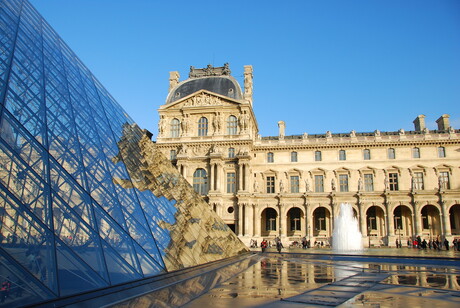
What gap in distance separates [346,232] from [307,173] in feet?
29.1

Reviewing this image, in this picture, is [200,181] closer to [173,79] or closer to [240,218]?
[240,218]

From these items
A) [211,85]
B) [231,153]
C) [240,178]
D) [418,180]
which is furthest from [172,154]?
[418,180]

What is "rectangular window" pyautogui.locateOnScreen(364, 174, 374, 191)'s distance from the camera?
43.0 meters

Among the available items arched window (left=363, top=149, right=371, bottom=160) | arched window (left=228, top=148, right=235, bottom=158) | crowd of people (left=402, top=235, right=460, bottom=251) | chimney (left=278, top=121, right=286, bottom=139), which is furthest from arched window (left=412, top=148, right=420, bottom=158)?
arched window (left=228, top=148, right=235, bottom=158)

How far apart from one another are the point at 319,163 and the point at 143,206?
1417 inches

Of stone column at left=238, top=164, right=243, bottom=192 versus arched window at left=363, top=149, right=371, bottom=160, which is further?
arched window at left=363, top=149, right=371, bottom=160

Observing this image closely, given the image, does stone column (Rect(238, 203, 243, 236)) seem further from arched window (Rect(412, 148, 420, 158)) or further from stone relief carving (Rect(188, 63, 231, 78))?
arched window (Rect(412, 148, 420, 158))

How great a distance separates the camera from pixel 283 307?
6453 mm

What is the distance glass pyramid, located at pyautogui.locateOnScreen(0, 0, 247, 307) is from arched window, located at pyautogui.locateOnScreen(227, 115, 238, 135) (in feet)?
98.0

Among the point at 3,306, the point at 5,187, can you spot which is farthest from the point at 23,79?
the point at 3,306

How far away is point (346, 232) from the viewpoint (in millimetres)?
37875

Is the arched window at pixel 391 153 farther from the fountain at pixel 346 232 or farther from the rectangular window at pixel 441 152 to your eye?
the fountain at pixel 346 232

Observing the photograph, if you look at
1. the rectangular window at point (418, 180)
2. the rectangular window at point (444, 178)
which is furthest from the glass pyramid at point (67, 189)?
the rectangular window at point (444, 178)

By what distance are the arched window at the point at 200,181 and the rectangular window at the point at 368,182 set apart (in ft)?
60.5
